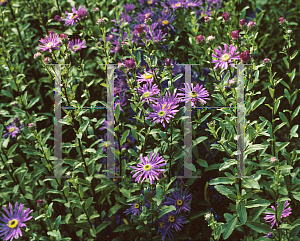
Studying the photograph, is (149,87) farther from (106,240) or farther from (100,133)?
(106,240)

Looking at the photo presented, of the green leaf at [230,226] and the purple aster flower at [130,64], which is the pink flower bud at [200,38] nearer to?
the purple aster flower at [130,64]

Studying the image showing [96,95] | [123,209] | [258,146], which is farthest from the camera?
[96,95]

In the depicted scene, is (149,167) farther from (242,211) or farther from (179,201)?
(242,211)

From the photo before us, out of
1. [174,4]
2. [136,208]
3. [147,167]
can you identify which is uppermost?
[174,4]

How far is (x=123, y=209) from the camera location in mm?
2557

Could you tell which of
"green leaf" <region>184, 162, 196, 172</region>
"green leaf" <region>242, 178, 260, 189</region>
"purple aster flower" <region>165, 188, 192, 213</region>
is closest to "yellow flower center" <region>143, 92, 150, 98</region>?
"green leaf" <region>184, 162, 196, 172</region>

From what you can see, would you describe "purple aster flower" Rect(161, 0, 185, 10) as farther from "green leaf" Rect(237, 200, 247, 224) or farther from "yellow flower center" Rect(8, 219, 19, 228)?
"yellow flower center" Rect(8, 219, 19, 228)

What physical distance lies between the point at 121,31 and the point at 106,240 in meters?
1.83

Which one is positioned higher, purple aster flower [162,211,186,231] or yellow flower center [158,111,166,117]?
yellow flower center [158,111,166,117]

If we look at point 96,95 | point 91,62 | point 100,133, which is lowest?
point 100,133

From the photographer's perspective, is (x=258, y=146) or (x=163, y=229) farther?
(x=163, y=229)

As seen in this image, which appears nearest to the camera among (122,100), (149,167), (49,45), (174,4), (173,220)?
(149,167)

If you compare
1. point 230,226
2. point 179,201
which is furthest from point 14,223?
point 230,226

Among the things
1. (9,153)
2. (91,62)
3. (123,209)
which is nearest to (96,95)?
(91,62)
